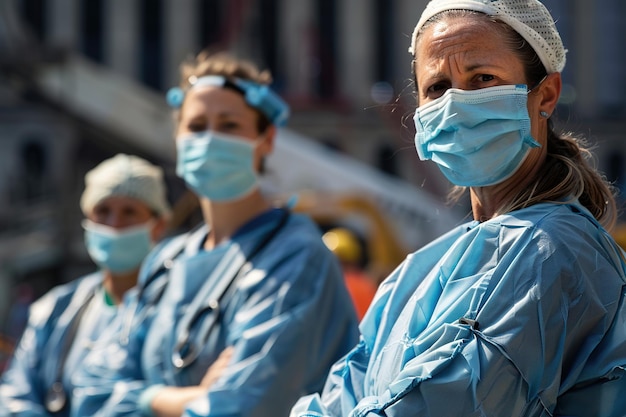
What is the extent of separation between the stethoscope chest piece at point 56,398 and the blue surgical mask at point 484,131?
262 centimetres

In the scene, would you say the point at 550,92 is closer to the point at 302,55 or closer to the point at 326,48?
the point at 302,55

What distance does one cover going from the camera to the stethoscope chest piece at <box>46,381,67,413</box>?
14.1 feet

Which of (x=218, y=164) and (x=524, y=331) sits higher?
(x=524, y=331)

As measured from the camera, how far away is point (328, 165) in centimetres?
1748

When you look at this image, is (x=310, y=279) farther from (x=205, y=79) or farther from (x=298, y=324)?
(x=205, y=79)

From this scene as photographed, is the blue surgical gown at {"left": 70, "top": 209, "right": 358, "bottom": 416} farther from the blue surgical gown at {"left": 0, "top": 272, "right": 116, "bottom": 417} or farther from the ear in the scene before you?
the ear

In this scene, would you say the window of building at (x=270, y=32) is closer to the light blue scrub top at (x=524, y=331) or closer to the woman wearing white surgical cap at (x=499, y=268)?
the woman wearing white surgical cap at (x=499, y=268)

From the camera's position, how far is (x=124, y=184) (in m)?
4.77

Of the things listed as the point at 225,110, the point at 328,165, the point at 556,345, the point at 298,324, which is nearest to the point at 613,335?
the point at 556,345

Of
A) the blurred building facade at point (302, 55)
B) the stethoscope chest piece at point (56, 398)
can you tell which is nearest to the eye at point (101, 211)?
the stethoscope chest piece at point (56, 398)

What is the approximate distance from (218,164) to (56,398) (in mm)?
1304

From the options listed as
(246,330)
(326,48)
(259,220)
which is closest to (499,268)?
(246,330)

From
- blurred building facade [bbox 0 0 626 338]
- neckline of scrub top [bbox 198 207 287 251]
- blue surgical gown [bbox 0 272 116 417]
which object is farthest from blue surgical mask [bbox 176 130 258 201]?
blurred building facade [bbox 0 0 626 338]

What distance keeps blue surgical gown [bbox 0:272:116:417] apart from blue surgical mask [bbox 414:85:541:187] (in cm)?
256
